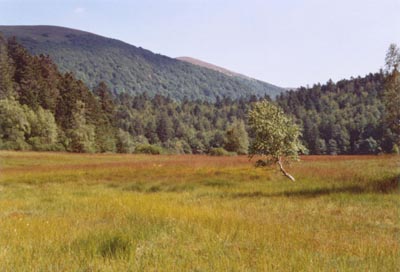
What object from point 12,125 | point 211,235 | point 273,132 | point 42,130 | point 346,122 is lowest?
point 42,130

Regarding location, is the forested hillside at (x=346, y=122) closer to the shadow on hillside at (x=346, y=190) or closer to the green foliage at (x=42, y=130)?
the green foliage at (x=42, y=130)

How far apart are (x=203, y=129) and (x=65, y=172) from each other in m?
144

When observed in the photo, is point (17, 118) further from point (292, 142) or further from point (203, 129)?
point (203, 129)

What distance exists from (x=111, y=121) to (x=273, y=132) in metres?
77.7

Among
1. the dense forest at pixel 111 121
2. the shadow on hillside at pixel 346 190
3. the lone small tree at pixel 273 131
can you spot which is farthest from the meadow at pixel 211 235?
the dense forest at pixel 111 121

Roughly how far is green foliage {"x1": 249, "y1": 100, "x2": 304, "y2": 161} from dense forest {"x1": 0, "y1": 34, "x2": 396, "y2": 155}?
8.97m

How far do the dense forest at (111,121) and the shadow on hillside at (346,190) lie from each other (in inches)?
395

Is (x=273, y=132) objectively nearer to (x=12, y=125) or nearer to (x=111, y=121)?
(x=12, y=125)

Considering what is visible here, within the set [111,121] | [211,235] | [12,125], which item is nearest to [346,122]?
[111,121]

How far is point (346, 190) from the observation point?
20.1 meters

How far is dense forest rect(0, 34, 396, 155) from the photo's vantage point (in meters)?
66.9

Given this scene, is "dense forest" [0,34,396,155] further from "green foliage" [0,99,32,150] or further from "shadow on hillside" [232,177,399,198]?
"shadow on hillside" [232,177,399,198]

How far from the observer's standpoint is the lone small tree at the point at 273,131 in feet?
77.8

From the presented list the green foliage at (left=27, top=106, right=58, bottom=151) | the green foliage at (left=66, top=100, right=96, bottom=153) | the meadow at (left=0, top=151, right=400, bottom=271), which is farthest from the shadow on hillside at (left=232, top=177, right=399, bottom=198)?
the green foliage at (left=66, top=100, right=96, bottom=153)
